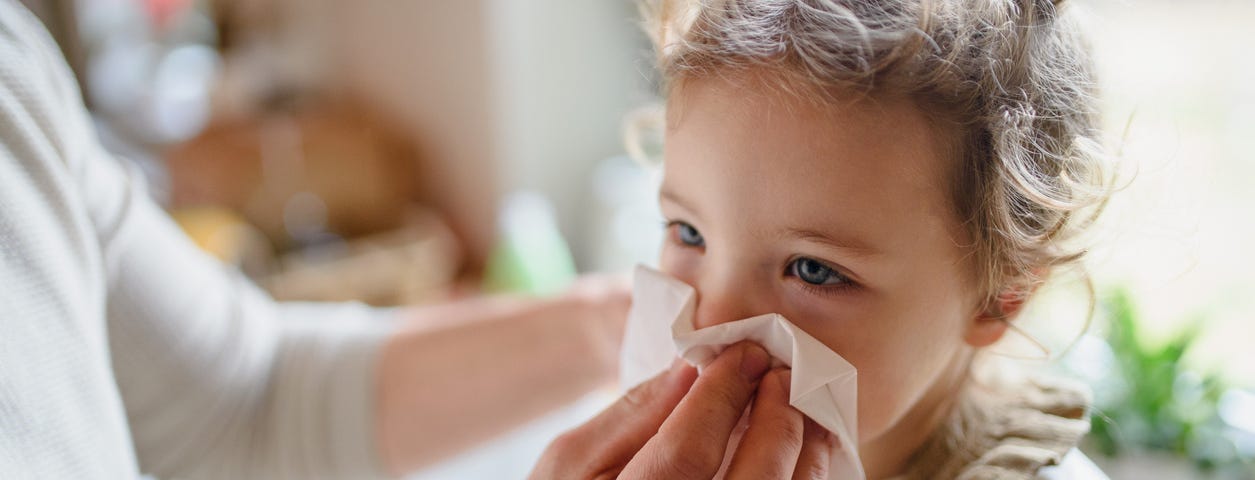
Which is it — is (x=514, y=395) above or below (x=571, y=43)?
below

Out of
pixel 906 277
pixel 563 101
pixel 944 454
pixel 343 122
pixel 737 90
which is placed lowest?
pixel 343 122

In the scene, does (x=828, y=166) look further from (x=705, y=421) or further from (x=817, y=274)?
(x=705, y=421)

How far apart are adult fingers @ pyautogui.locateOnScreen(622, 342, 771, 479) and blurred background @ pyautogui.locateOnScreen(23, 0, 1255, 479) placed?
0.93 ft

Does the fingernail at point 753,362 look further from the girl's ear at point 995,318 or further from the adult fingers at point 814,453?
the girl's ear at point 995,318

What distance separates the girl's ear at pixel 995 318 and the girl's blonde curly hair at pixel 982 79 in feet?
0.04

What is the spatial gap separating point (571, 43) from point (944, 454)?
1.57m

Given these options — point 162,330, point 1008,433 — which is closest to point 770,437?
point 1008,433

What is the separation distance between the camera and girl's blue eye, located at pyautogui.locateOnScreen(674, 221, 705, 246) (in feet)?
2.23

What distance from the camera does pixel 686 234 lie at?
688 mm

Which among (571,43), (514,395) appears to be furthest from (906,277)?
(571,43)

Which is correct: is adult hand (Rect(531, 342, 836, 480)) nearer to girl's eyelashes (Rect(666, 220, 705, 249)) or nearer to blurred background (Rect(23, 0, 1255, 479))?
girl's eyelashes (Rect(666, 220, 705, 249))

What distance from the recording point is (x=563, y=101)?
214 cm

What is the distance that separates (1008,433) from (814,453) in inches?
8.5

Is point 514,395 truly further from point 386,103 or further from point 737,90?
point 386,103
